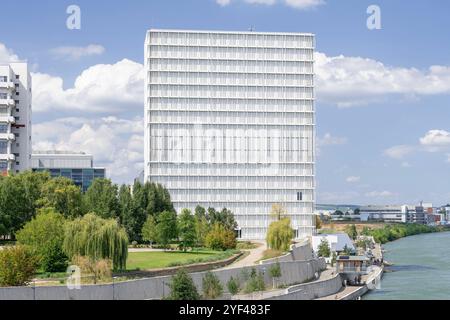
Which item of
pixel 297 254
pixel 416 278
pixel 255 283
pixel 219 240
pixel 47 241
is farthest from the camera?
pixel 416 278

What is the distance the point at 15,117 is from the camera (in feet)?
165

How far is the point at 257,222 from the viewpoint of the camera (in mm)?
51375

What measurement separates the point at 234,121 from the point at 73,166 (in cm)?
2138

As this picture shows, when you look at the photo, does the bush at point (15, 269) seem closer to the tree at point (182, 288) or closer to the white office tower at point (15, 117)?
the tree at point (182, 288)

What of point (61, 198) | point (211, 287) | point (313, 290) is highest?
point (61, 198)

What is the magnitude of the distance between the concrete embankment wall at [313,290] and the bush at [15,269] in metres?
6.81

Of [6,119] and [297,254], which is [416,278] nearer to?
[297,254]

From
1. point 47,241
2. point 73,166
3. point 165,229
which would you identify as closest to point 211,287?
point 47,241

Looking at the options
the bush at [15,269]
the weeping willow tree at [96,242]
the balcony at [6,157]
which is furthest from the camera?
the balcony at [6,157]

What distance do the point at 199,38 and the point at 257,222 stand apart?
13875 mm

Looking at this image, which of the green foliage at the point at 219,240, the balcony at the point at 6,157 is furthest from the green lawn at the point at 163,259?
the balcony at the point at 6,157

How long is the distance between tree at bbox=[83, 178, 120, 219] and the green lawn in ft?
14.7

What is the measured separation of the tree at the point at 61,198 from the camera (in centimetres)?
3100
